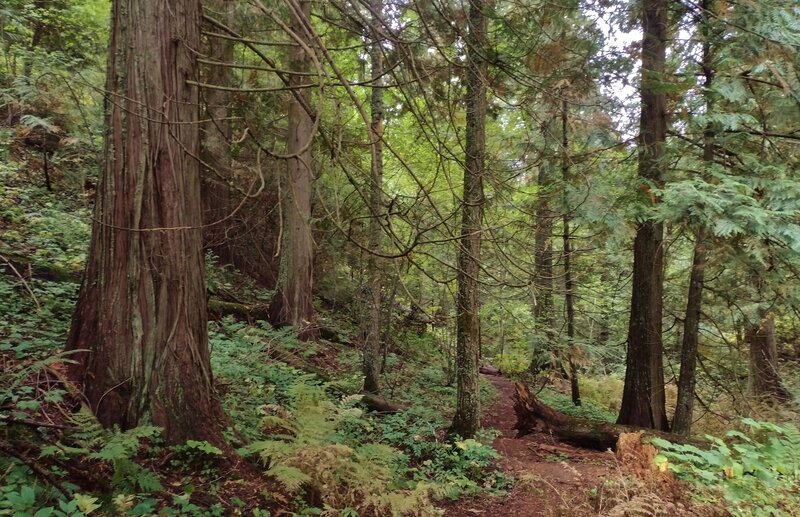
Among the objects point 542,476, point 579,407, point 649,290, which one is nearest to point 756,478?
point 542,476

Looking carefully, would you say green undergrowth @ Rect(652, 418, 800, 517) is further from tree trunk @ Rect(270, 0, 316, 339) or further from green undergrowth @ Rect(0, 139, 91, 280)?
green undergrowth @ Rect(0, 139, 91, 280)

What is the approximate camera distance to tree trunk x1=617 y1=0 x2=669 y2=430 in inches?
283

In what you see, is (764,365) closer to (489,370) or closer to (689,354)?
(689,354)

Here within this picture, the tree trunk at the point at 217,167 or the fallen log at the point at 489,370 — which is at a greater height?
the tree trunk at the point at 217,167

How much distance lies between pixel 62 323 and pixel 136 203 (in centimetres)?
274

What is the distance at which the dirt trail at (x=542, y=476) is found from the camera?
4234mm

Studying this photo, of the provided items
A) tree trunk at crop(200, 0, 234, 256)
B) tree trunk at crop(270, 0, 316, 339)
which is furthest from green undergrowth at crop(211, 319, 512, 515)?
tree trunk at crop(200, 0, 234, 256)

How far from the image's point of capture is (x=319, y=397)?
4.86 metres

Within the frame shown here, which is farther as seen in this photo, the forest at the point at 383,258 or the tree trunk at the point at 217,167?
the tree trunk at the point at 217,167

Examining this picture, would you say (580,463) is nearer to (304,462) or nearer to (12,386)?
(304,462)

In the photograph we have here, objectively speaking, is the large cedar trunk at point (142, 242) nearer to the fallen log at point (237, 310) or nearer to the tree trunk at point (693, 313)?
the fallen log at point (237, 310)

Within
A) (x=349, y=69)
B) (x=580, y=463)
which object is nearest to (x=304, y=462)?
(x=580, y=463)

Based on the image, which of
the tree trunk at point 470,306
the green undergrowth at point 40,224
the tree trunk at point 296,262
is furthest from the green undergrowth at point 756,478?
the green undergrowth at point 40,224

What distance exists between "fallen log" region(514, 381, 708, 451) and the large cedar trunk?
543cm
